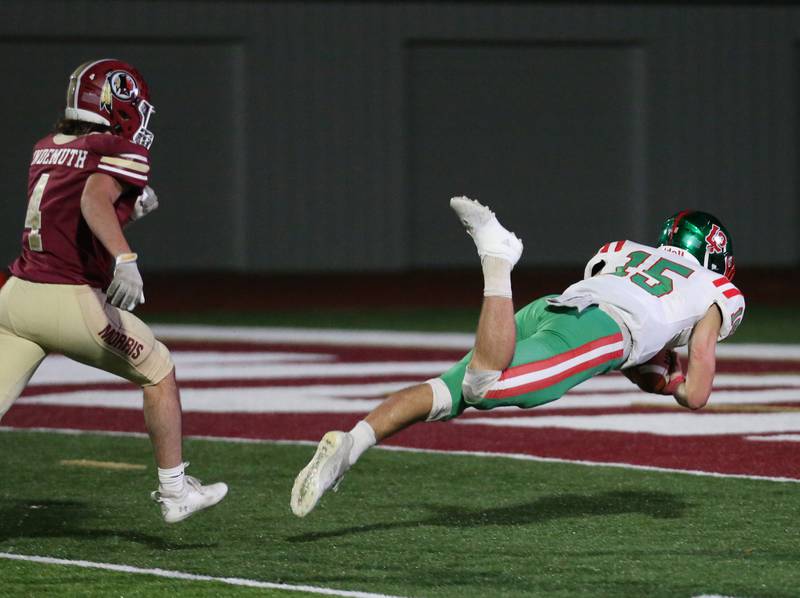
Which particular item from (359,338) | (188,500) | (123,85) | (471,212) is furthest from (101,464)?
(359,338)

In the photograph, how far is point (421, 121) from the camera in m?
25.6

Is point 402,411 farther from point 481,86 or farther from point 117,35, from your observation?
point 481,86

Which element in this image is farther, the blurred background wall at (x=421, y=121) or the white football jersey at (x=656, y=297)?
the blurred background wall at (x=421, y=121)

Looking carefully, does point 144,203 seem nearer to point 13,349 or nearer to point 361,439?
point 13,349

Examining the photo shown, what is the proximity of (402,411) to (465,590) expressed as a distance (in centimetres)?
82

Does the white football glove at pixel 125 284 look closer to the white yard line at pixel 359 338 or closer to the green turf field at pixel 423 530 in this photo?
the green turf field at pixel 423 530

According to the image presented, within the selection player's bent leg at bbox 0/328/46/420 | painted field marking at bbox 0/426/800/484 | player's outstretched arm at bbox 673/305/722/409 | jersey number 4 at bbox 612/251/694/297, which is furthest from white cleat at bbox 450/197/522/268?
painted field marking at bbox 0/426/800/484

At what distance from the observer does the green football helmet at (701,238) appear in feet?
21.3

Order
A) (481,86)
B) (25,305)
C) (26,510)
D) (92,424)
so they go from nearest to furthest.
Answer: (25,305)
(26,510)
(92,424)
(481,86)

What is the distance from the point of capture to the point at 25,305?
565 cm

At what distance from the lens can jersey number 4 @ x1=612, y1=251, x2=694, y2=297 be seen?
6.18 meters

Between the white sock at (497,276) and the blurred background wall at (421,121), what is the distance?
1853 cm

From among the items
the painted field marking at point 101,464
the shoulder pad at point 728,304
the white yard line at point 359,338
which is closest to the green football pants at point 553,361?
the shoulder pad at point 728,304

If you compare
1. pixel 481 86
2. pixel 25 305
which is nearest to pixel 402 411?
pixel 25 305
